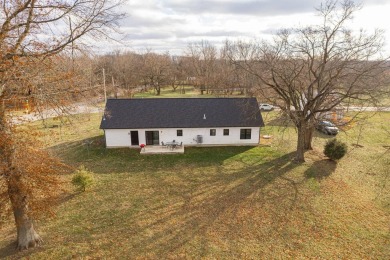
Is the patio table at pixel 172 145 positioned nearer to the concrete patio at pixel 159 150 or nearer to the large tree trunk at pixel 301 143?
the concrete patio at pixel 159 150

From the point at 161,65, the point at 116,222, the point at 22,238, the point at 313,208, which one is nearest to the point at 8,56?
the point at 22,238

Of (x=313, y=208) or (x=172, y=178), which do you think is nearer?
(x=313, y=208)

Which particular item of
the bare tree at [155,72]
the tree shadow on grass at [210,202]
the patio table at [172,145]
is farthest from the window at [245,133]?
the bare tree at [155,72]

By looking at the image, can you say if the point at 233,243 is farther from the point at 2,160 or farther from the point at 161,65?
the point at 161,65

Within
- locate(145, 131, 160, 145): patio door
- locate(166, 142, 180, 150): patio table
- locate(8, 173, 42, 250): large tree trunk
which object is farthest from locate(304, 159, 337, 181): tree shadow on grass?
locate(8, 173, 42, 250): large tree trunk

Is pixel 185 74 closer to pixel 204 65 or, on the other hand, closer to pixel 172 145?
pixel 204 65

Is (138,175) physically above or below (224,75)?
below

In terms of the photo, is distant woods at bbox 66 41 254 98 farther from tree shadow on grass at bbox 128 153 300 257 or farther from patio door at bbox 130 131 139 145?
tree shadow on grass at bbox 128 153 300 257
